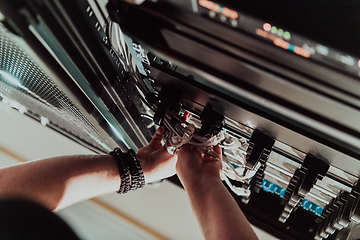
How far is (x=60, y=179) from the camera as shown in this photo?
2.05ft

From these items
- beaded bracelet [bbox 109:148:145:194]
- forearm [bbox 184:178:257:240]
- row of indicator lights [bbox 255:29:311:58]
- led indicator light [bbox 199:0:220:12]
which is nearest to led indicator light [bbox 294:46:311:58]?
row of indicator lights [bbox 255:29:311:58]

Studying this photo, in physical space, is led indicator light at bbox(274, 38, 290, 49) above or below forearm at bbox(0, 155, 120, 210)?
above

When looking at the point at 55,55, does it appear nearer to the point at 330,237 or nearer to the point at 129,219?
the point at 330,237

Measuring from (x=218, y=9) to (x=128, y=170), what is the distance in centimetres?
56

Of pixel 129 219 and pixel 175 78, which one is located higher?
pixel 175 78

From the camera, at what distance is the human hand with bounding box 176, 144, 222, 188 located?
2.05ft

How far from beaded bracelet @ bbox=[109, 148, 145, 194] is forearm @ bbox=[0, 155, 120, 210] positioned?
15 mm

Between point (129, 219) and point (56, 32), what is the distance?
4.73 feet

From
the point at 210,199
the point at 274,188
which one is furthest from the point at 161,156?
the point at 274,188

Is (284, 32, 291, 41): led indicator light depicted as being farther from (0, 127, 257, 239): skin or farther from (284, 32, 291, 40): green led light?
(0, 127, 257, 239): skin

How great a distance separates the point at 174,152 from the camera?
73cm

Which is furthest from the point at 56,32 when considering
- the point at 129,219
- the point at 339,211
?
the point at 129,219

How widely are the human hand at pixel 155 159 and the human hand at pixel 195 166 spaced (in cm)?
10

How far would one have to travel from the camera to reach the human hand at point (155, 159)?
2.56 ft
